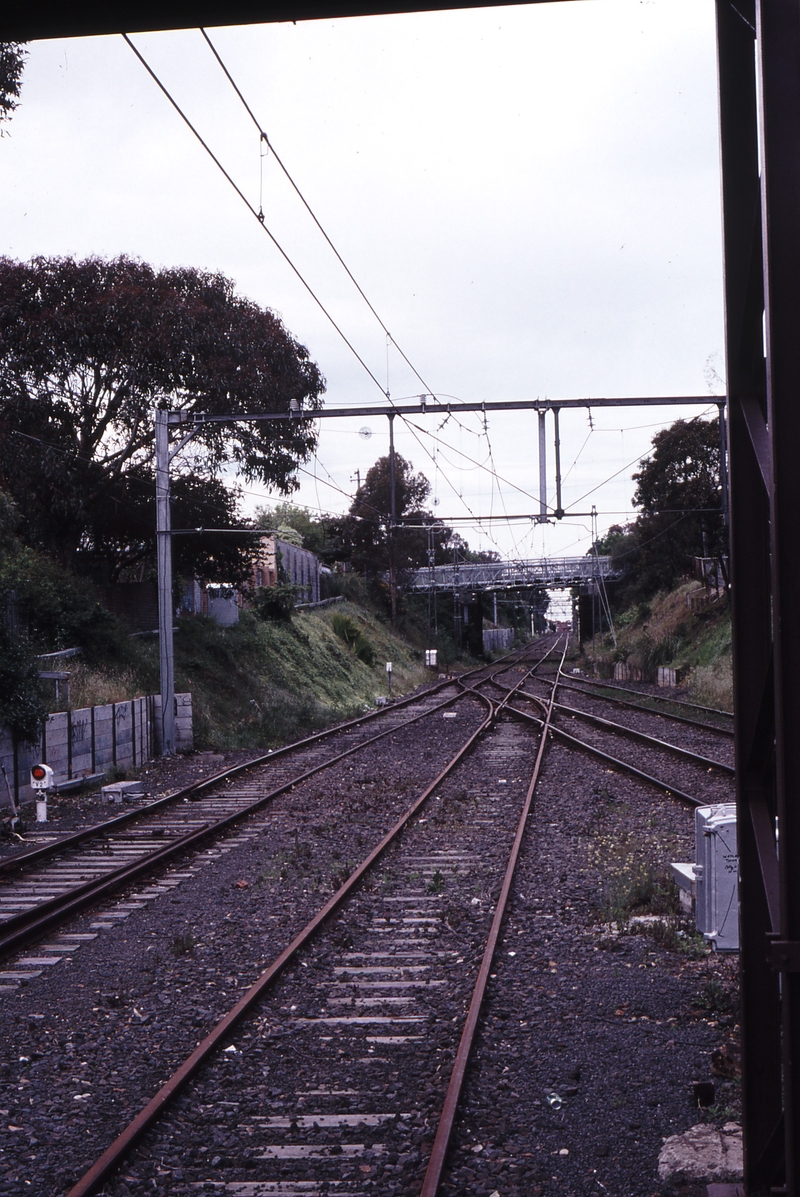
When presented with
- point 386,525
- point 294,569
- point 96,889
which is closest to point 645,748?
point 96,889

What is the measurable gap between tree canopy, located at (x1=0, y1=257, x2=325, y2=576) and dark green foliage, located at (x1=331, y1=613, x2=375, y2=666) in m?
16.5

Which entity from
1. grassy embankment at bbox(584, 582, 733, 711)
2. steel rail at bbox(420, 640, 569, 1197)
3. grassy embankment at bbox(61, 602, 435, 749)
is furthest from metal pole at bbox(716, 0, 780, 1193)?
grassy embankment at bbox(584, 582, 733, 711)

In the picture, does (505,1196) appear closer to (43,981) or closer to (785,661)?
(785,661)

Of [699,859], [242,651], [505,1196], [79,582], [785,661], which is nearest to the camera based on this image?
[785,661]

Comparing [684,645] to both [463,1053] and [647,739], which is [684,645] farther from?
[463,1053]

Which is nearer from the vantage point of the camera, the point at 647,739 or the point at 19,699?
the point at 19,699

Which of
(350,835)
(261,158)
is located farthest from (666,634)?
(261,158)

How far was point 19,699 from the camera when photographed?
618 inches

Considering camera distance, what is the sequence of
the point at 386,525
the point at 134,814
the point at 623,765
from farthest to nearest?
the point at 386,525
the point at 623,765
the point at 134,814

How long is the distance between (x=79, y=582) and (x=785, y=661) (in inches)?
952

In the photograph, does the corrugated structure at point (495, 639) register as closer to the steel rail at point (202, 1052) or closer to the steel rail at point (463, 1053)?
the steel rail at point (202, 1052)

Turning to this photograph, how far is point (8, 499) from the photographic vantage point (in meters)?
20.6

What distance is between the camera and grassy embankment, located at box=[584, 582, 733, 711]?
3297 cm

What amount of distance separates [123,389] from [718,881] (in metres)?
23.4
